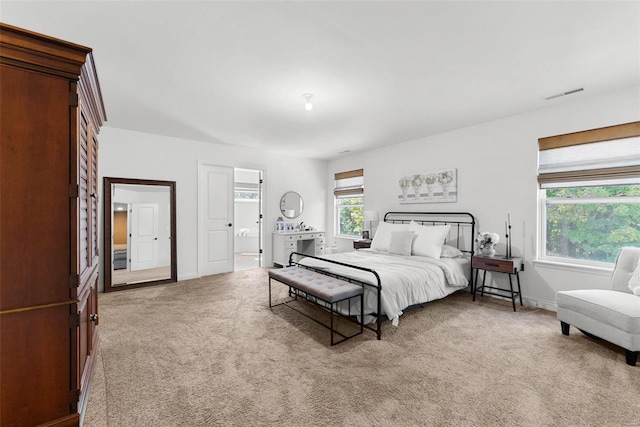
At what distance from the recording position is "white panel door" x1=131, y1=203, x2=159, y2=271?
15.1ft

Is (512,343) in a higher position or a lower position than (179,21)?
lower

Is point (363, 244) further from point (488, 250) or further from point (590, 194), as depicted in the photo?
point (590, 194)

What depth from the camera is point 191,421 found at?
1654 millimetres

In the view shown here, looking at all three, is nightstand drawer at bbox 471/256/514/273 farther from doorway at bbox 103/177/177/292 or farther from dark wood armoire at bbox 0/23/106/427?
doorway at bbox 103/177/177/292

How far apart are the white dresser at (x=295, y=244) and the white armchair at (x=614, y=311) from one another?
4.26 meters

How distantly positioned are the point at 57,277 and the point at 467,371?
272cm

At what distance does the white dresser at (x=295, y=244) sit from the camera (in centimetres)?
577

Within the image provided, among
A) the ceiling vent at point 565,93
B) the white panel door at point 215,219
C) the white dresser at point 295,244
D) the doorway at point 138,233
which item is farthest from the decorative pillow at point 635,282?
the doorway at point 138,233

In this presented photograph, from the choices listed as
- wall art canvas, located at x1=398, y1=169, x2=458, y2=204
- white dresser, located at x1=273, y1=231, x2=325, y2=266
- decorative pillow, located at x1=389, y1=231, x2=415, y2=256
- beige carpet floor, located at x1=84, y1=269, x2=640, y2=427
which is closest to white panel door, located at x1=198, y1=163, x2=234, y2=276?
white dresser, located at x1=273, y1=231, x2=325, y2=266

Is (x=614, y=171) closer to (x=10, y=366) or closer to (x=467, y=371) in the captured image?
(x=467, y=371)

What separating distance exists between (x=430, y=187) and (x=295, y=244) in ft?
9.44

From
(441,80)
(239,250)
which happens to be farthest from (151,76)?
(239,250)

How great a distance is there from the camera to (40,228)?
140 cm

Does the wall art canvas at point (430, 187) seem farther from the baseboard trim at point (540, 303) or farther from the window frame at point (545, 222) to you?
the baseboard trim at point (540, 303)
